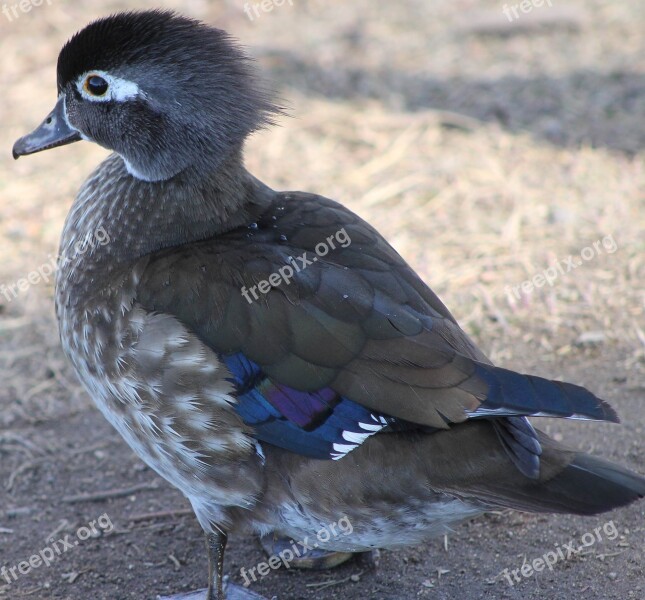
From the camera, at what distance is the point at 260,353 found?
2.57 meters

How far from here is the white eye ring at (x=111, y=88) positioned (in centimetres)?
288

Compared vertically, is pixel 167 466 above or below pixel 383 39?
below

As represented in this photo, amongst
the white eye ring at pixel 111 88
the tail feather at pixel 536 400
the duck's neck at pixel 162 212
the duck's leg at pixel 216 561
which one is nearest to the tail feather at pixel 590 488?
the tail feather at pixel 536 400

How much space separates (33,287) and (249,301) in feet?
7.84

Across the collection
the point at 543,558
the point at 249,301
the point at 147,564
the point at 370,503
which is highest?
the point at 249,301

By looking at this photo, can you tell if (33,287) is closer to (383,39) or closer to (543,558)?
(543,558)

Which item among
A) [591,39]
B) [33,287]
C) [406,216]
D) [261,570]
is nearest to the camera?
[261,570]

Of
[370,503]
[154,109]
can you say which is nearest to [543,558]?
A: [370,503]

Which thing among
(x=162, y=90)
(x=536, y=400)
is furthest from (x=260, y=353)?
(x=162, y=90)

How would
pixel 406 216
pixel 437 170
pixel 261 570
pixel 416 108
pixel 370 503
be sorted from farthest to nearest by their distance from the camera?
1. pixel 416 108
2. pixel 437 170
3. pixel 406 216
4. pixel 261 570
5. pixel 370 503

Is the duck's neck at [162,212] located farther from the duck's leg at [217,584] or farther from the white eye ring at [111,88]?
the duck's leg at [217,584]

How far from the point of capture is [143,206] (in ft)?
9.61

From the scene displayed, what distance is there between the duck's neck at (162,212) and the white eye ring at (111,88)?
0.25 metres

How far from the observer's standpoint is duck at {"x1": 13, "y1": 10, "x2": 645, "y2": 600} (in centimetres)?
249
